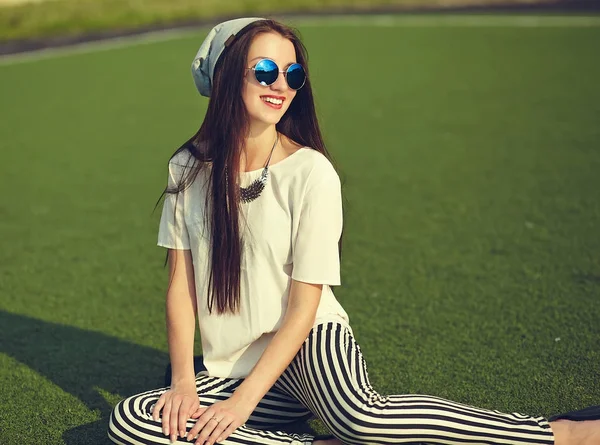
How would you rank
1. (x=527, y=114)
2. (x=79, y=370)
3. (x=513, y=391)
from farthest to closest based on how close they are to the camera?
(x=527, y=114) < (x=79, y=370) < (x=513, y=391)

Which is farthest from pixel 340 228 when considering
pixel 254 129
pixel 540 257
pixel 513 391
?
pixel 540 257

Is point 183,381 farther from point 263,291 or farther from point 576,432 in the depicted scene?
point 576,432

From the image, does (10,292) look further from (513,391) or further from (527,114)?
(527,114)

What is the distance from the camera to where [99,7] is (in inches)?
668

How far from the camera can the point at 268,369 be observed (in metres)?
2.89

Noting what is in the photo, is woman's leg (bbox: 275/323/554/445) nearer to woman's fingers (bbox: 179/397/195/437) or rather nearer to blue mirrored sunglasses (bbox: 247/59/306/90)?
woman's fingers (bbox: 179/397/195/437)

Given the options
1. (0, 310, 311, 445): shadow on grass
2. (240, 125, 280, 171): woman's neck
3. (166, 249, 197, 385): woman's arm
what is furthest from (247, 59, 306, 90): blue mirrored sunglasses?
(0, 310, 311, 445): shadow on grass

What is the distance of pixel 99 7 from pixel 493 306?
1384 centimetres

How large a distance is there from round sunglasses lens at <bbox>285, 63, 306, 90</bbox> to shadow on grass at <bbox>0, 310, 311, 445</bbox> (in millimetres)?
1128

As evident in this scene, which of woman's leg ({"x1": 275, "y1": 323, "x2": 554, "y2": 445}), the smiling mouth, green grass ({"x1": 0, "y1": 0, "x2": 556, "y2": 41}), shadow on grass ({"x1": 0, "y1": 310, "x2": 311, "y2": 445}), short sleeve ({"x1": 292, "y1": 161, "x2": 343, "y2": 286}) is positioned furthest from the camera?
green grass ({"x1": 0, "y1": 0, "x2": 556, "y2": 41})

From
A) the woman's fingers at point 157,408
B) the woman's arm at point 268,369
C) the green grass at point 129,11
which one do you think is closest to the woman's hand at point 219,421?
the woman's arm at point 268,369

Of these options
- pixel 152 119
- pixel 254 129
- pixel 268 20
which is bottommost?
pixel 152 119

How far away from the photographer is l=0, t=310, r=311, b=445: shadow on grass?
3684mm

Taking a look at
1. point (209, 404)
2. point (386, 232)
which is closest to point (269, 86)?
point (209, 404)
